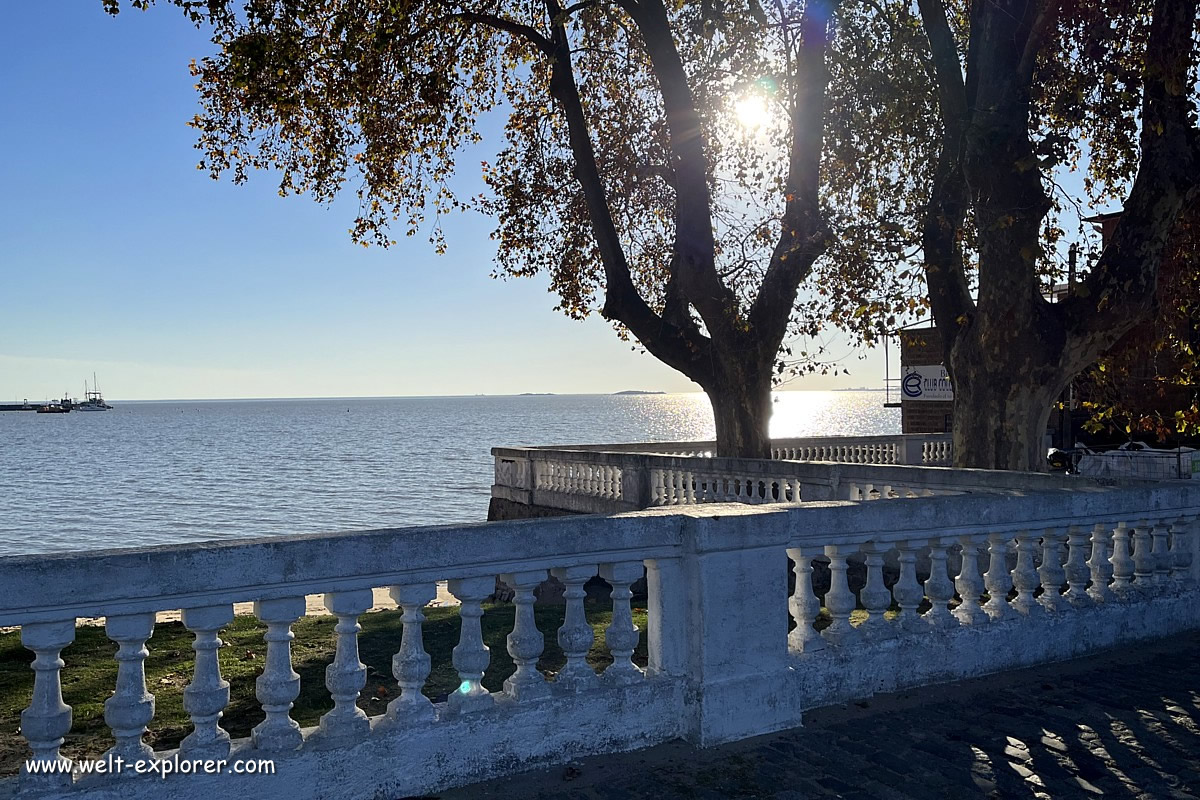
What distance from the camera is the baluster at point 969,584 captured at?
660cm

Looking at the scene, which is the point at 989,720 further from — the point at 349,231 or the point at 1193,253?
the point at 349,231

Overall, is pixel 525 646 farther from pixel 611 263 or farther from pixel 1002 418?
pixel 611 263

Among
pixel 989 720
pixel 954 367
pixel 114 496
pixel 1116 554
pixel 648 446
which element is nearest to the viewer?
pixel 989 720

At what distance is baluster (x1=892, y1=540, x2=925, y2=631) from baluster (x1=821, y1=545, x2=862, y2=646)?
452 mm

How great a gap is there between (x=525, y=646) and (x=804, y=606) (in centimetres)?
187

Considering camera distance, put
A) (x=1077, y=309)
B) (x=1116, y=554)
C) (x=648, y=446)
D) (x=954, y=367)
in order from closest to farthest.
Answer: (x=1116, y=554) < (x=1077, y=309) < (x=954, y=367) < (x=648, y=446)

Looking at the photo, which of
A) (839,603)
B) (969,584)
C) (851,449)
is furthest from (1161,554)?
(851,449)

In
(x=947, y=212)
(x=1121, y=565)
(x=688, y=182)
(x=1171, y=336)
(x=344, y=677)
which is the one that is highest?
(x=688, y=182)

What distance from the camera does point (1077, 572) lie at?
286 inches

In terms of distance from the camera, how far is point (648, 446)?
25.6 m

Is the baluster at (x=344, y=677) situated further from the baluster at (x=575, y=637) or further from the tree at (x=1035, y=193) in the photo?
the tree at (x=1035, y=193)

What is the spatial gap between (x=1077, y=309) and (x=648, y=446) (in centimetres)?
1465

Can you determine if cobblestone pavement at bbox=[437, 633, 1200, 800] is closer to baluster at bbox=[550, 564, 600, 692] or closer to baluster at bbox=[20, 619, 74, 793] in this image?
baluster at bbox=[550, 564, 600, 692]

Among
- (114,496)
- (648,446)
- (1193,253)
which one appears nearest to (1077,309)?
(1193,253)
